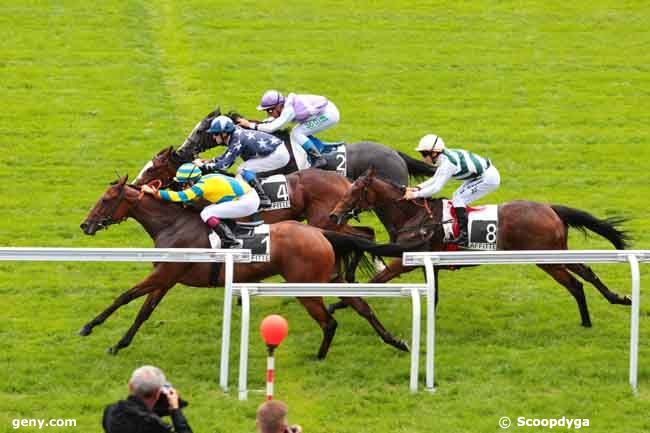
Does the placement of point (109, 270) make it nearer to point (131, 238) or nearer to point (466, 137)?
point (131, 238)

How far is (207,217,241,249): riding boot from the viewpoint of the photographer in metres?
10.5

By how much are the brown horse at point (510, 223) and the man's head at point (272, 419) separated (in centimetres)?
458

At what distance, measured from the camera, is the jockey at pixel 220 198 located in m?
10.5

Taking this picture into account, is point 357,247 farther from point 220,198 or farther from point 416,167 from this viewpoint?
point 416,167

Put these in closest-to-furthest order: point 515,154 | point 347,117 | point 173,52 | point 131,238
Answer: point 131,238, point 515,154, point 347,117, point 173,52

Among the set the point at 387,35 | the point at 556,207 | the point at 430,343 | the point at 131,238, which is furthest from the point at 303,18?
the point at 430,343

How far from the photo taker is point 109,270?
12820mm

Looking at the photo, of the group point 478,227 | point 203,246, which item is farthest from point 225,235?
point 478,227

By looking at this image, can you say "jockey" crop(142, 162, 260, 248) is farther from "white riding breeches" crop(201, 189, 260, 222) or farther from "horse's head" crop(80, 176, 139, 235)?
"horse's head" crop(80, 176, 139, 235)

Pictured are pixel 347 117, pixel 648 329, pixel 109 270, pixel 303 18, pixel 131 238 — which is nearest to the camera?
pixel 648 329

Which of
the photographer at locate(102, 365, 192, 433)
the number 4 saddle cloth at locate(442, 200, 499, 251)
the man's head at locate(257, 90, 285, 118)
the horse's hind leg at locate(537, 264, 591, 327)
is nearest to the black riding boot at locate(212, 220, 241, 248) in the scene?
the number 4 saddle cloth at locate(442, 200, 499, 251)

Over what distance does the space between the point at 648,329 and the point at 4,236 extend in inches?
256

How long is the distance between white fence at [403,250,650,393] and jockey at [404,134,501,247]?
139 centimetres

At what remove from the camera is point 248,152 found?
39.8ft
